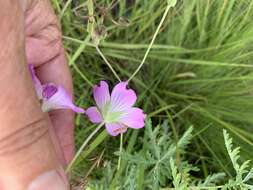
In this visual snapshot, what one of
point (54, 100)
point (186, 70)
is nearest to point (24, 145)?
point (54, 100)

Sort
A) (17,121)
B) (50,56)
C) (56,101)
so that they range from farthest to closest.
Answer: (50,56)
(56,101)
(17,121)

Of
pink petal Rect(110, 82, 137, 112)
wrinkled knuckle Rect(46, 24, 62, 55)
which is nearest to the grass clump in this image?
wrinkled knuckle Rect(46, 24, 62, 55)

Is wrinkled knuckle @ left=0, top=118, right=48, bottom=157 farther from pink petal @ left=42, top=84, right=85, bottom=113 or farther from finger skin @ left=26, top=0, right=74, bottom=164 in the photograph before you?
finger skin @ left=26, top=0, right=74, bottom=164

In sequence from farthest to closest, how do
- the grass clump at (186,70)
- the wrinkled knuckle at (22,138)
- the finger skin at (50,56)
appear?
the grass clump at (186,70)
the finger skin at (50,56)
the wrinkled knuckle at (22,138)

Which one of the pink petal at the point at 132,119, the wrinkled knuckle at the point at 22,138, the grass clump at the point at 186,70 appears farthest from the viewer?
the grass clump at the point at 186,70

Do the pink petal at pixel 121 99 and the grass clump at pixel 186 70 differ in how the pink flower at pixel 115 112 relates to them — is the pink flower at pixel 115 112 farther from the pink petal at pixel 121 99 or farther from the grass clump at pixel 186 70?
the grass clump at pixel 186 70

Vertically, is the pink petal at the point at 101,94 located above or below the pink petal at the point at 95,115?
above

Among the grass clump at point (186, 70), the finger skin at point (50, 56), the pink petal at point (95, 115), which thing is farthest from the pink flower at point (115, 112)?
the grass clump at point (186, 70)

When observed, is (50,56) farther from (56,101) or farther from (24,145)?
(24,145)
